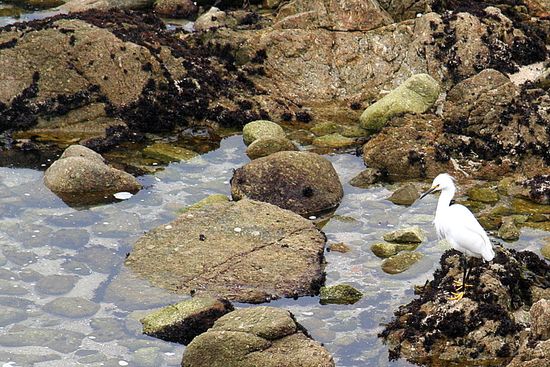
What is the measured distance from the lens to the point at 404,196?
19.9 metres

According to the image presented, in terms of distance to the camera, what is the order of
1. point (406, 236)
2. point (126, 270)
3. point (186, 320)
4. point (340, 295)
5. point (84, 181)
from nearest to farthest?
1. point (186, 320)
2. point (340, 295)
3. point (126, 270)
4. point (406, 236)
5. point (84, 181)

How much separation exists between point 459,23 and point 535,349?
15.2m

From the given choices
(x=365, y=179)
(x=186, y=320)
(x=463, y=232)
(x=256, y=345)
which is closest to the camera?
(x=256, y=345)

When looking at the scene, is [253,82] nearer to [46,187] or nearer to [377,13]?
[377,13]

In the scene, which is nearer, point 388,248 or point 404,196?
point 388,248

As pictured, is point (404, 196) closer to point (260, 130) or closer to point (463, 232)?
point (260, 130)

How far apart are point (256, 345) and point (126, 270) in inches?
161

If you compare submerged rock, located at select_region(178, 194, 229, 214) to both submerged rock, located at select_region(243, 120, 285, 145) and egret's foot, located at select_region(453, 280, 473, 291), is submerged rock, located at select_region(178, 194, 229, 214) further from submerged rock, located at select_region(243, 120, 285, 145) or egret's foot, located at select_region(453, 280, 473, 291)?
egret's foot, located at select_region(453, 280, 473, 291)

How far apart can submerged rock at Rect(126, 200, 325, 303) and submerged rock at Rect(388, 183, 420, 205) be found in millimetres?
2657

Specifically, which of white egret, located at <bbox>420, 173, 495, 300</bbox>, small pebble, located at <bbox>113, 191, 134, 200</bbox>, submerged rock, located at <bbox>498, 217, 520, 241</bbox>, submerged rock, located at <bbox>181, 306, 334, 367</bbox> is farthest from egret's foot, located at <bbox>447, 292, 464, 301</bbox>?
small pebble, located at <bbox>113, 191, 134, 200</bbox>

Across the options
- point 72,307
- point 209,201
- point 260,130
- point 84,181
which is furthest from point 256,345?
point 260,130

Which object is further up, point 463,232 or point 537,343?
point 463,232

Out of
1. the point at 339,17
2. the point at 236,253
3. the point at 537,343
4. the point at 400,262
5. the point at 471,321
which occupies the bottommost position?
the point at 400,262

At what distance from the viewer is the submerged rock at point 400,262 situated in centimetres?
1702
